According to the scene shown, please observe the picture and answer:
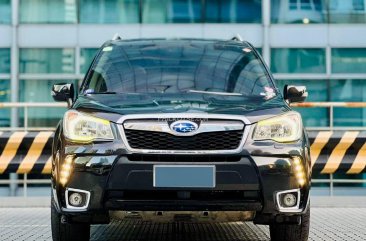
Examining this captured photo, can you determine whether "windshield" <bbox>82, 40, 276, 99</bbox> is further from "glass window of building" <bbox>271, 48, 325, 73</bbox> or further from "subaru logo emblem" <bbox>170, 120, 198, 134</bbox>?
"glass window of building" <bbox>271, 48, 325, 73</bbox>

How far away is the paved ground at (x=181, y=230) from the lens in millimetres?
6961

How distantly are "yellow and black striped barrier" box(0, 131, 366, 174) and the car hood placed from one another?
13.4 feet

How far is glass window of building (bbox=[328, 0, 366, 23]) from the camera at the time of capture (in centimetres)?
2225

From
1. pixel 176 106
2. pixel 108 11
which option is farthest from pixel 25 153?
pixel 108 11

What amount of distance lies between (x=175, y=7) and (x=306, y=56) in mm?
3959

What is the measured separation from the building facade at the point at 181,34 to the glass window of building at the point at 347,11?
28mm

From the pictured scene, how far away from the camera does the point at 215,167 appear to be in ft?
17.1

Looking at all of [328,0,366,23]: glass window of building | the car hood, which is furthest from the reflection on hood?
[328,0,366,23]: glass window of building

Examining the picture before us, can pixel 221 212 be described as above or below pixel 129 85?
below

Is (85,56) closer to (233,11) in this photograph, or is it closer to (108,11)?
(108,11)

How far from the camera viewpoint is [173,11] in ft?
73.0

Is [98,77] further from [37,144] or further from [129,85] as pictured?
[37,144]

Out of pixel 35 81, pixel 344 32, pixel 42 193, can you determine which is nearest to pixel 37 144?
pixel 42 193

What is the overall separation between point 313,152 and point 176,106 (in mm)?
4827
